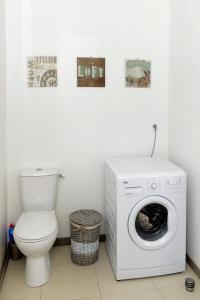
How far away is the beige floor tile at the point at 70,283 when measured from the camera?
1.98 meters

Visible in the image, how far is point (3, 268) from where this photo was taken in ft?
7.23

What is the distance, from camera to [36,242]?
1.92 metres

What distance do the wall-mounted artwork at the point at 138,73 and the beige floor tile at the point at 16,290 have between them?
1.95 m

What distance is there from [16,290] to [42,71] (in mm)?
1832

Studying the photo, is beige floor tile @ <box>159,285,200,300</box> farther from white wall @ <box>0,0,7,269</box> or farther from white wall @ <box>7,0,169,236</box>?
white wall @ <box>0,0,7,269</box>

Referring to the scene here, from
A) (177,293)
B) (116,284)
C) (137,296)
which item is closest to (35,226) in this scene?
(116,284)

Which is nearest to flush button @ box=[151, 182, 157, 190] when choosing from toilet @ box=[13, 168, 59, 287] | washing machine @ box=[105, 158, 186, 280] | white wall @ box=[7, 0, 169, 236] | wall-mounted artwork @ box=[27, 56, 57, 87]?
washing machine @ box=[105, 158, 186, 280]

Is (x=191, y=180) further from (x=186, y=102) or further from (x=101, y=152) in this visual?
(x=101, y=152)

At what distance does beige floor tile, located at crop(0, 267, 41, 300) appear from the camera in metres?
1.94

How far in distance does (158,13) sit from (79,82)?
1.03 meters

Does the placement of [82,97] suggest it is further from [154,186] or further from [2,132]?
[154,186]

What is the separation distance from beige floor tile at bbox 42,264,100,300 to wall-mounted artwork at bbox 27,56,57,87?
1642mm

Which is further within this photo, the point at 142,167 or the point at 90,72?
the point at 90,72

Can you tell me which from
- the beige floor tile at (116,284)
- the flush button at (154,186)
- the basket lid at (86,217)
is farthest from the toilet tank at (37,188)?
the flush button at (154,186)
